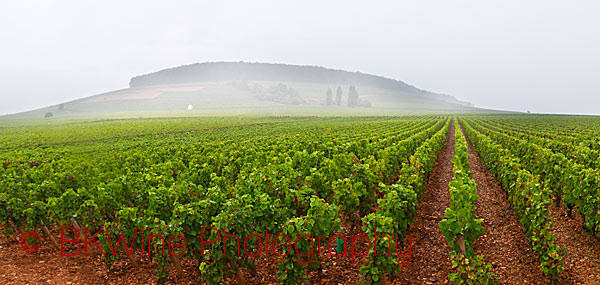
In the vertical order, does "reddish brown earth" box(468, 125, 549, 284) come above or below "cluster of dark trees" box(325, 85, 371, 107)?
below

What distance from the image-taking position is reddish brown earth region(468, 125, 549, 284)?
640cm

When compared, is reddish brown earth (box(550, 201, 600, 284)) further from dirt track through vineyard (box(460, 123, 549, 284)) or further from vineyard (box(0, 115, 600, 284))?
dirt track through vineyard (box(460, 123, 549, 284))

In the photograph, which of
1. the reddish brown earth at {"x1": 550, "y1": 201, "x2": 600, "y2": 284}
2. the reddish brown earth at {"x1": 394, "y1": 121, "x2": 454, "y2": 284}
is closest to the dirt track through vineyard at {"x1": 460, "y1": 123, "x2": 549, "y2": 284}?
the reddish brown earth at {"x1": 550, "y1": 201, "x2": 600, "y2": 284}

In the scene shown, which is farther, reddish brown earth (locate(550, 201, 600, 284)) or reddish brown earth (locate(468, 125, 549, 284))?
reddish brown earth (locate(468, 125, 549, 284))

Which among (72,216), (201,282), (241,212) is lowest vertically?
(201,282)

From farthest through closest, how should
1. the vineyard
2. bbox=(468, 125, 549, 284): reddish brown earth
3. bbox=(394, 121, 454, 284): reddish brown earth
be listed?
bbox=(394, 121, 454, 284): reddish brown earth → bbox=(468, 125, 549, 284): reddish brown earth → the vineyard

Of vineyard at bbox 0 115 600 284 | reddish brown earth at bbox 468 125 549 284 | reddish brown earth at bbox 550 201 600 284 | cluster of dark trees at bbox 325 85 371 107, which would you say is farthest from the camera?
cluster of dark trees at bbox 325 85 371 107

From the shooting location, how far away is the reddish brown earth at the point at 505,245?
21.0 ft

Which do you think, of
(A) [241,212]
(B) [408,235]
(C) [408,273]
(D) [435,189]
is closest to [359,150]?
(D) [435,189]

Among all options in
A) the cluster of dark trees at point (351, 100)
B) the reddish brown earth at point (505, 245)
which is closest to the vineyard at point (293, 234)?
the reddish brown earth at point (505, 245)

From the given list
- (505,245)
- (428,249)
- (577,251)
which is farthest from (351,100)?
(428,249)

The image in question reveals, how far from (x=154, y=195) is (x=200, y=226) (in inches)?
64.2

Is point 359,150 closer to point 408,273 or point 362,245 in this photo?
point 362,245

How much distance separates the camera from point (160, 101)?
161m
